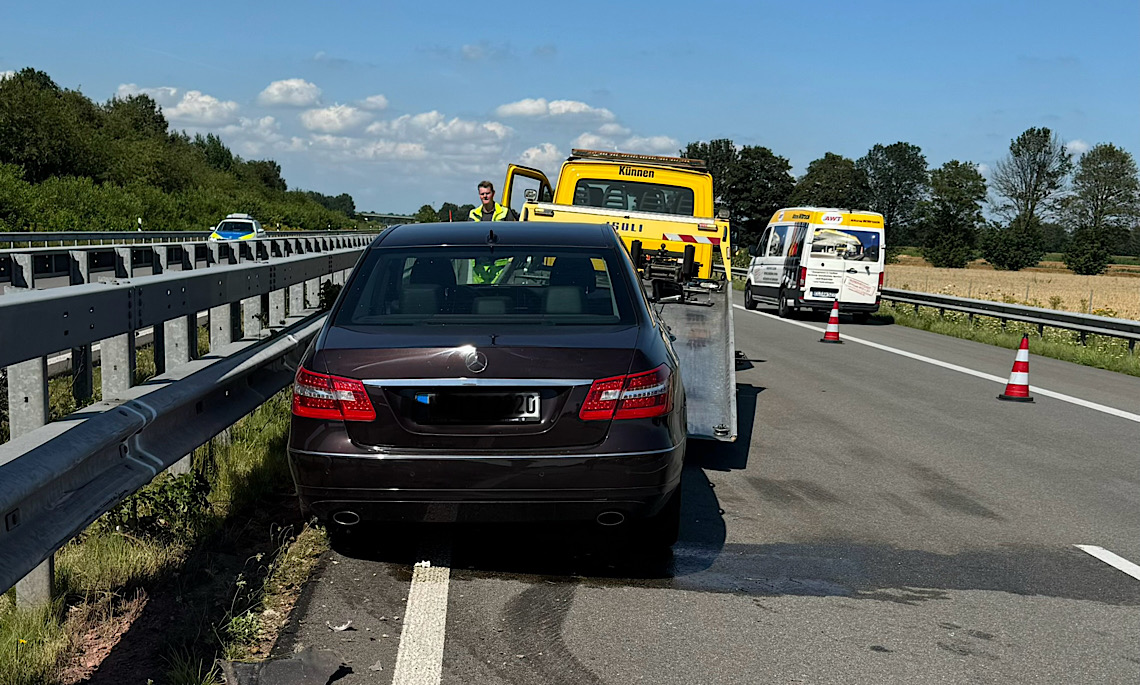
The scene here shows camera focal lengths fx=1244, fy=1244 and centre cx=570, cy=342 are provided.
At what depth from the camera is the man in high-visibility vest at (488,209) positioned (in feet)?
46.0

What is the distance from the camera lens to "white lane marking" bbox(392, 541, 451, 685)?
4.29 metres

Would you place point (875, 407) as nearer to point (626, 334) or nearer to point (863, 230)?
point (626, 334)

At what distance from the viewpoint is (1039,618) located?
16.9 ft

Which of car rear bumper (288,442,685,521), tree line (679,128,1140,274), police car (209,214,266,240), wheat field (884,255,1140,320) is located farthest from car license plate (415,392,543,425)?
tree line (679,128,1140,274)

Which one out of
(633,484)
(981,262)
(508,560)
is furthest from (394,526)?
(981,262)

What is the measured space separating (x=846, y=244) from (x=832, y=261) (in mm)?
544

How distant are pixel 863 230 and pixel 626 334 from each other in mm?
22011

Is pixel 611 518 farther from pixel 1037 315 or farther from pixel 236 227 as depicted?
pixel 236 227

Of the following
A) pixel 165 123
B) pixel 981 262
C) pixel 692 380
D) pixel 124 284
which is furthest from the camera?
pixel 165 123

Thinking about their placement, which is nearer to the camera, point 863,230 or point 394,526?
point 394,526

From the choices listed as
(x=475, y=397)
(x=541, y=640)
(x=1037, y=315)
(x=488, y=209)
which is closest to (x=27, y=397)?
(x=475, y=397)

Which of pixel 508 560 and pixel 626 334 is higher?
pixel 626 334

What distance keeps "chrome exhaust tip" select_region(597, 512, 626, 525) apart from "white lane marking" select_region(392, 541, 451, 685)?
74 cm

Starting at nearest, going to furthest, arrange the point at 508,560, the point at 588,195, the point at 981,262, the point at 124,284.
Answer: the point at 124,284, the point at 508,560, the point at 588,195, the point at 981,262
